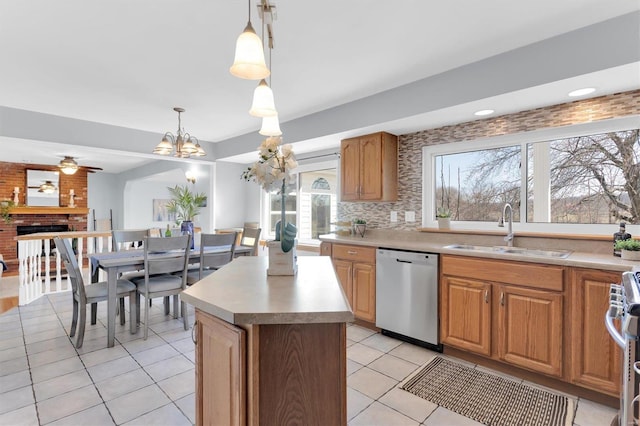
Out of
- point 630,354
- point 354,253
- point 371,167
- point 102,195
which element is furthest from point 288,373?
point 102,195

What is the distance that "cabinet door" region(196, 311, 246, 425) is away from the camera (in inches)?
45.3

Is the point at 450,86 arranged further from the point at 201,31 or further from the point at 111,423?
the point at 111,423

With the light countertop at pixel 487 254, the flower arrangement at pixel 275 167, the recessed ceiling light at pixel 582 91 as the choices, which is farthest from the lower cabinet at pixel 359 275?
the recessed ceiling light at pixel 582 91

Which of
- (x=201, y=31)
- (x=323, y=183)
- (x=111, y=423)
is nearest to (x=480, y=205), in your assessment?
(x=323, y=183)

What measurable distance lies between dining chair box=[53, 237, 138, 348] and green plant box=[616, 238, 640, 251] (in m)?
3.91

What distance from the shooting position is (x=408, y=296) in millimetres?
2803

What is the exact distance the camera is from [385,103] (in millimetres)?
2963

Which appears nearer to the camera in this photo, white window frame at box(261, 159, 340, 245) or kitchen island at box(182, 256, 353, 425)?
kitchen island at box(182, 256, 353, 425)

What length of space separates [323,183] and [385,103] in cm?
189

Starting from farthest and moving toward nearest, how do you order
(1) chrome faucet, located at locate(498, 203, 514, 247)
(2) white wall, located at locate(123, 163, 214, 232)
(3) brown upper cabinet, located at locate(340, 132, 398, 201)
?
1. (2) white wall, located at locate(123, 163, 214, 232)
2. (3) brown upper cabinet, located at locate(340, 132, 398, 201)
3. (1) chrome faucet, located at locate(498, 203, 514, 247)

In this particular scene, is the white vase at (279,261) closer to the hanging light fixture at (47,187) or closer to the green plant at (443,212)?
the green plant at (443,212)

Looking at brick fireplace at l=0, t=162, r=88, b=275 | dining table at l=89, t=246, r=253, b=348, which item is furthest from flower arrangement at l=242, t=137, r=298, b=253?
brick fireplace at l=0, t=162, r=88, b=275

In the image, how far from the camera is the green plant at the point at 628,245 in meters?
1.95

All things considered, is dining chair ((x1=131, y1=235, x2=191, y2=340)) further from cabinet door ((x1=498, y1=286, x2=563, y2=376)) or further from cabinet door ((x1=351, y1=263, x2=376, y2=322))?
cabinet door ((x1=498, y1=286, x2=563, y2=376))
